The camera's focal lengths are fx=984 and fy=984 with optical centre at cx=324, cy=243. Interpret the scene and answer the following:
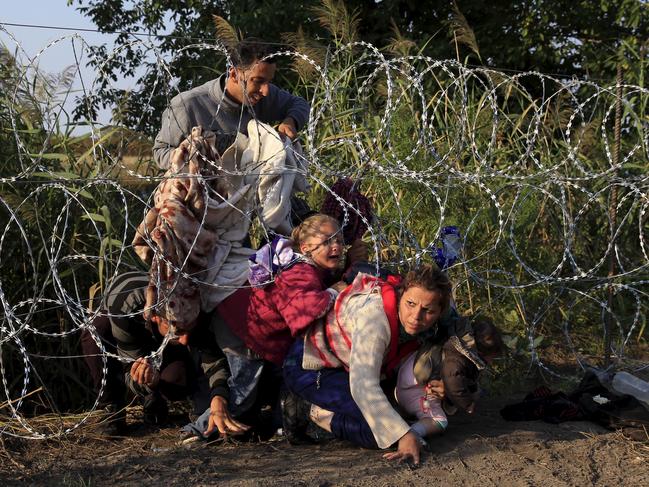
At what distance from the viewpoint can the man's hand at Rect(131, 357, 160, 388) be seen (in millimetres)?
4324

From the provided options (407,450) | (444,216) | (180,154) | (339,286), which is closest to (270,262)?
(339,286)

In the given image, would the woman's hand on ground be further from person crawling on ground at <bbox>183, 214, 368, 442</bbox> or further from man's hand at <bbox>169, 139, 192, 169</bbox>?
man's hand at <bbox>169, 139, 192, 169</bbox>

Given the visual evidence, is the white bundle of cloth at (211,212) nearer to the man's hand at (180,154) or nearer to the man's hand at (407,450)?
the man's hand at (180,154)

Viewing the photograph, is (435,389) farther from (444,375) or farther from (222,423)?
(222,423)

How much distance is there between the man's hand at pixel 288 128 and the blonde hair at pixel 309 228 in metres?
0.59

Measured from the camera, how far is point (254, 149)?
448 centimetres

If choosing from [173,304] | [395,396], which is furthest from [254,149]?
[395,396]

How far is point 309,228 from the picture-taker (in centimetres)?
424

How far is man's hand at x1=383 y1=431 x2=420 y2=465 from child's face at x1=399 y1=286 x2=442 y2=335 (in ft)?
1.38

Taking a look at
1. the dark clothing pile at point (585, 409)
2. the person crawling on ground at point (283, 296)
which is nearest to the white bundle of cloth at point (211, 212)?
the person crawling on ground at point (283, 296)

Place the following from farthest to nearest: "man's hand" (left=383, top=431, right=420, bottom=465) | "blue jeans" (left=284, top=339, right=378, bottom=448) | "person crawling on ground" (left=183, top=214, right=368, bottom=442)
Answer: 1. "person crawling on ground" (left=183, top=214, right=368, bottom=442)
2. "blue jeans" (left=284, top=339, right=378, bottom=448)
3. "man's hand" (left=383, top=431, right=420, bottom=465)

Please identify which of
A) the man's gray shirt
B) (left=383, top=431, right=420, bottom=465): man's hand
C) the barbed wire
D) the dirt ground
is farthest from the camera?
the barbed wire

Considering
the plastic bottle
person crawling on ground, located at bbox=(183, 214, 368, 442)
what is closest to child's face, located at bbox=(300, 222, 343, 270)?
person crawling on ground, located at bbox=(183, 214, 368, 442)

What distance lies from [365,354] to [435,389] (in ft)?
1.24
